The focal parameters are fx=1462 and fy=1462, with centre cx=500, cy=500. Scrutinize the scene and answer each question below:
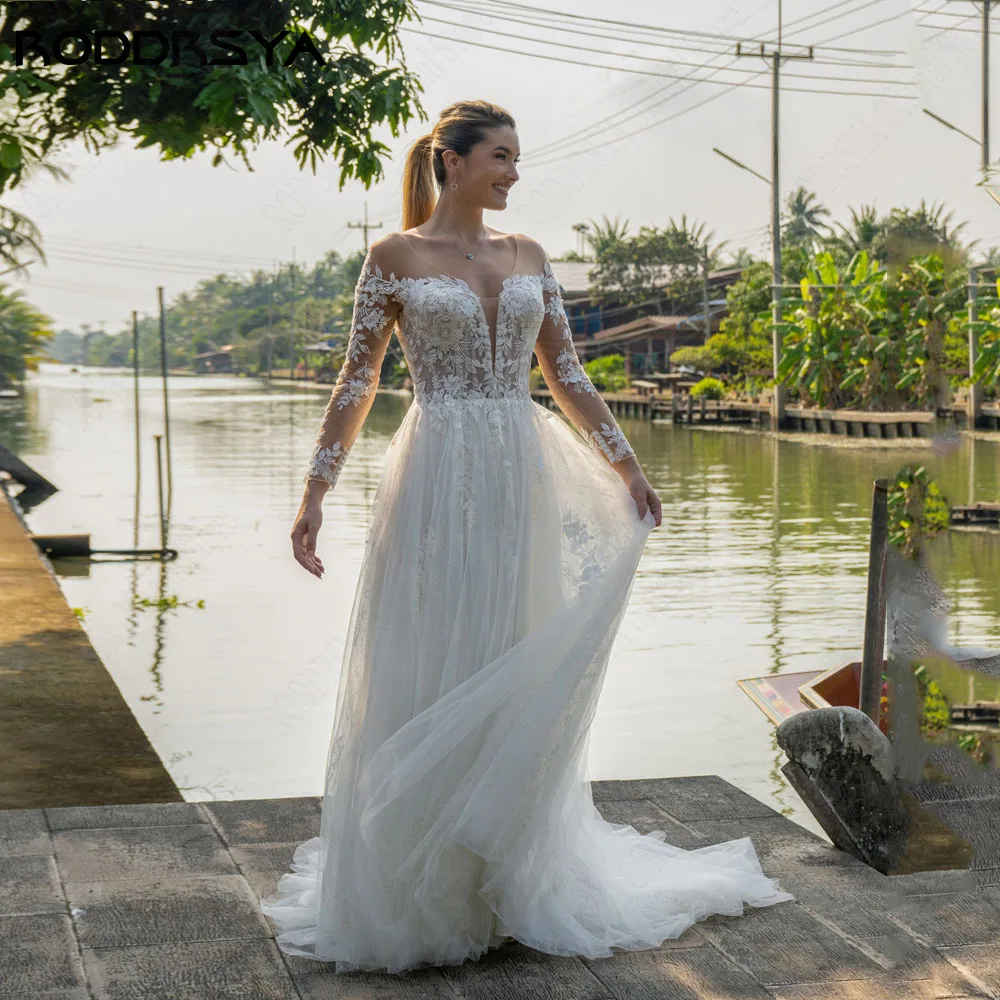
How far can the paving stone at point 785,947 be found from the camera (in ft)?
8.27

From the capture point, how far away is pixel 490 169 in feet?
8.52

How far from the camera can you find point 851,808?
3.16 m

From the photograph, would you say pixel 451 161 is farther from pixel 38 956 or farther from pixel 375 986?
pixel 38 956

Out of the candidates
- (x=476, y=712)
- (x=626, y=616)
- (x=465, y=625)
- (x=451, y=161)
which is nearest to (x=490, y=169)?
(x=451, y=161)

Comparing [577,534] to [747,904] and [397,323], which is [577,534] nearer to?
[397,323]

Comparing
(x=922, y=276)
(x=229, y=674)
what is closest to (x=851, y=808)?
(x=922, y=276)

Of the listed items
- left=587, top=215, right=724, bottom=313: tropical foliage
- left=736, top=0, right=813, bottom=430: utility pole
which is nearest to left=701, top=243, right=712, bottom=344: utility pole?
left=587, top=215, right=724, bottom=313: tropical foliage

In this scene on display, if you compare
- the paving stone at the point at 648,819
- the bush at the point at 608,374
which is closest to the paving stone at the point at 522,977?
the paving stone at the point at 648,819

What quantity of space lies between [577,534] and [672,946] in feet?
2.53

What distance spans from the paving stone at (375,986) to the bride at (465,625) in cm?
3

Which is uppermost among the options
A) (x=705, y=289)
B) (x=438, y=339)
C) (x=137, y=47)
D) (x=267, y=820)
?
(x=705, y=289)

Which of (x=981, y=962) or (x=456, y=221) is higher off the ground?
(x=456, y=221)

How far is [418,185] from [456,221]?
0.13 metres

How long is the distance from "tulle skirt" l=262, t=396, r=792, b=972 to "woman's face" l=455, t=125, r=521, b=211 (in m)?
0.38
